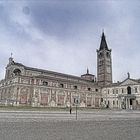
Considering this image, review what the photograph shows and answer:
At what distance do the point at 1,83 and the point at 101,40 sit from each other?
2212 inches

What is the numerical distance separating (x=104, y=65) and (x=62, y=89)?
2990 centimetres

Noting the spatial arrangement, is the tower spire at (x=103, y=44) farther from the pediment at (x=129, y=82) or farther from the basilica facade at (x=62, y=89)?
the pediment at (x=129, y=82)

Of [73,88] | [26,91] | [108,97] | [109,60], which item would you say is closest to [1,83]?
[26,91]

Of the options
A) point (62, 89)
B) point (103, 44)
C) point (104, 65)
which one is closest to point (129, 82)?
point (104, 65)

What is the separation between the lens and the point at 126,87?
79750 mm

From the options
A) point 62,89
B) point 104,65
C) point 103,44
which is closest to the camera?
point 62,89

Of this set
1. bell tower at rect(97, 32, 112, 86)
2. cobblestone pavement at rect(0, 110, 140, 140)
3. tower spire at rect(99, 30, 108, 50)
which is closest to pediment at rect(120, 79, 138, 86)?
bell tower at rect(97, 32, 112, 86)

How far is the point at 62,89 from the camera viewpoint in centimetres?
7350

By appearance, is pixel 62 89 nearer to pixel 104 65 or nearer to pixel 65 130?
pixel 104 65

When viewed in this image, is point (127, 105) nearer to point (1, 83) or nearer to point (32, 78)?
point (32, 78)

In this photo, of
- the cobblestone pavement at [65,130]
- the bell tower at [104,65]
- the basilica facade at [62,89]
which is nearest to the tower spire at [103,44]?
the bell tower at [104,65]

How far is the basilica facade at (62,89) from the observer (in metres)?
65.1

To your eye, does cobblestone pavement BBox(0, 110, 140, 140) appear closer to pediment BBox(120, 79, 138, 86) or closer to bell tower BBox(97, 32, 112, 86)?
pediment BBox(120, 79, 138, 86)

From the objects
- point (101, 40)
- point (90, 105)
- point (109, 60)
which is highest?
point (101, 40)
